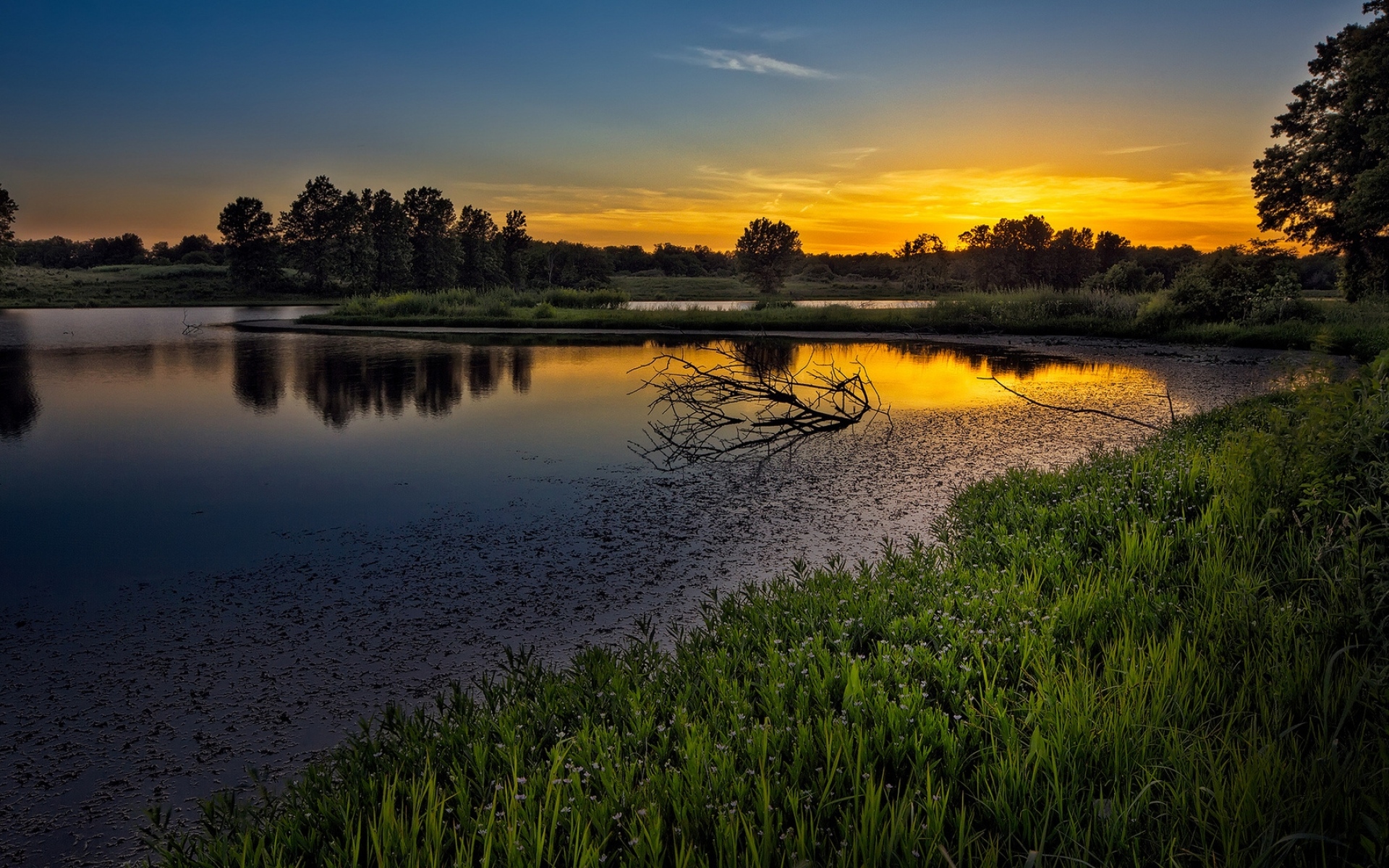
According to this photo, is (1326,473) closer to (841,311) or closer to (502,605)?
(502,605)

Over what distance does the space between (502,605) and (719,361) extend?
51.4ft

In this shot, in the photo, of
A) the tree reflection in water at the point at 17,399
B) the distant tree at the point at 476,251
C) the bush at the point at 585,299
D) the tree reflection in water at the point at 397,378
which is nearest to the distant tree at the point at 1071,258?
the bush at the point at 585,299

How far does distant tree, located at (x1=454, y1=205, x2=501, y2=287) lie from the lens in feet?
268

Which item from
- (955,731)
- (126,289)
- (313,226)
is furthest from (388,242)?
(955,731)

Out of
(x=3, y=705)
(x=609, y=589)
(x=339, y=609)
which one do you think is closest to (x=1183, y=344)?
(x=609, y=589)

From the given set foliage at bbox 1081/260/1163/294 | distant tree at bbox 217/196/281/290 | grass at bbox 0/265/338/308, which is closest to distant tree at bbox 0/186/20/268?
grass at bbox 0/265/338/308

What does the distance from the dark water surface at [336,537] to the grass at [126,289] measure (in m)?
60.5

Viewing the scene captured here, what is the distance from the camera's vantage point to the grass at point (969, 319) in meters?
22.7

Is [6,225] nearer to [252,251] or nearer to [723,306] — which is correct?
[252,251]

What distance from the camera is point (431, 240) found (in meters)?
78.7

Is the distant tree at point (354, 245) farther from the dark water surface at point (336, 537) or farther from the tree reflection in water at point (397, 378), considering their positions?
the dark water surface at point (336, 537)

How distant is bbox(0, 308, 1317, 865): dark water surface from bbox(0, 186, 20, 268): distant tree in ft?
201

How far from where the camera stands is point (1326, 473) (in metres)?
4.23

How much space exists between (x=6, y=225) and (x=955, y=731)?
80.4 meters
